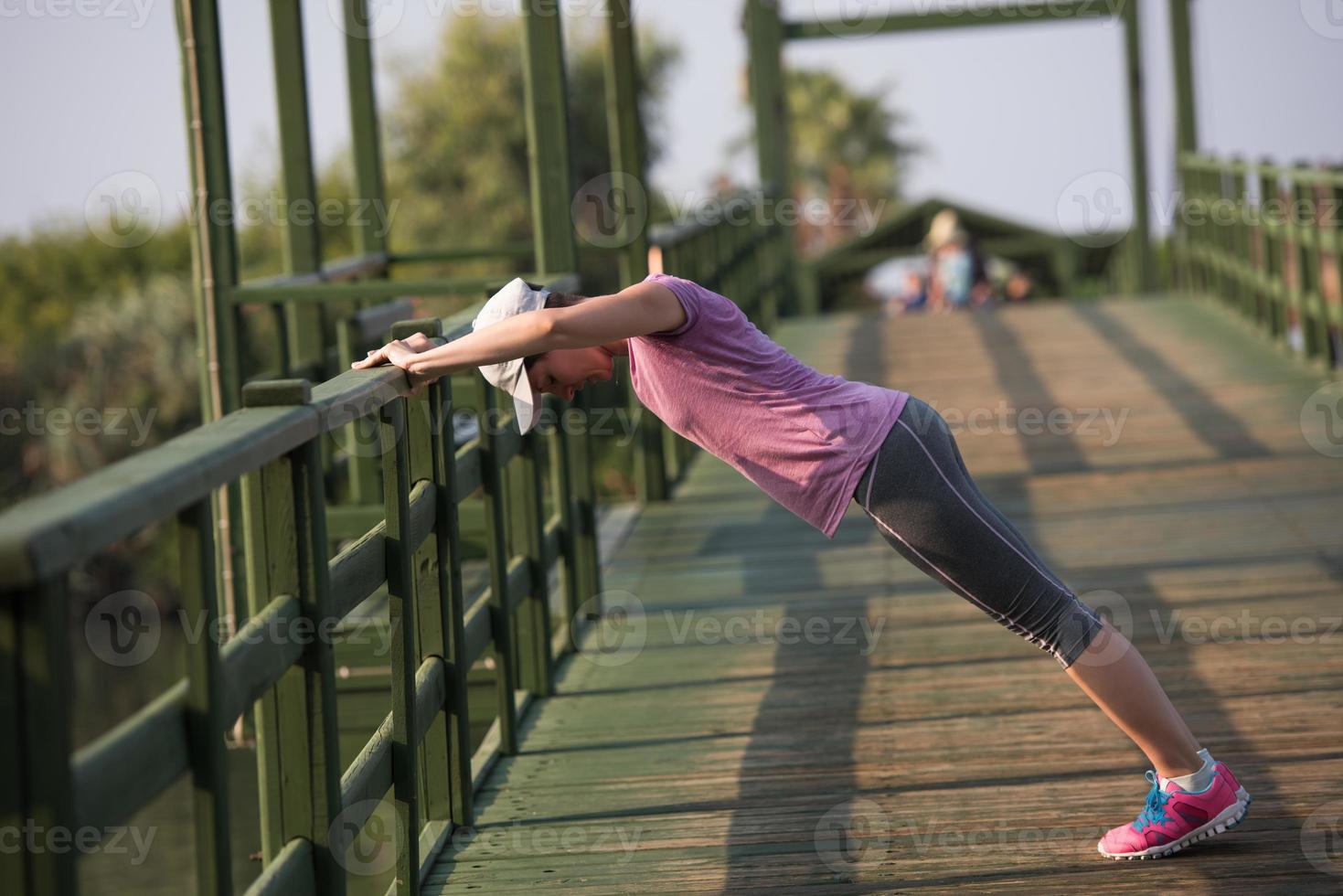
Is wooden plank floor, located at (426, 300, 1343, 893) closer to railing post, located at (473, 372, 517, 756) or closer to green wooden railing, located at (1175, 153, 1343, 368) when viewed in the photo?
railing post, located at (473, 372, 517, 756)

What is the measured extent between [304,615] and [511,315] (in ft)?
2.48

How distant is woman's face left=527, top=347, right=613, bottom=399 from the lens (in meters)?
3.38

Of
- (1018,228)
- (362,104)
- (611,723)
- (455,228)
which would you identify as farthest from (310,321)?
(455,228)

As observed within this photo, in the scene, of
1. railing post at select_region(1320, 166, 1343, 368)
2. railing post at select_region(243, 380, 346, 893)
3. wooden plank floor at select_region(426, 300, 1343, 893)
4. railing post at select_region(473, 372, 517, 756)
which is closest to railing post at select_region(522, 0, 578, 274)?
wooden plank floor at select_region(426, 300, 1343, 893)

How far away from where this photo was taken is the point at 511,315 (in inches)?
132

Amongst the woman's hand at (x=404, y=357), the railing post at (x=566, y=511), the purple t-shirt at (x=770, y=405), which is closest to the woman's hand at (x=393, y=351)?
the woman's hand at (x=404, y=357)

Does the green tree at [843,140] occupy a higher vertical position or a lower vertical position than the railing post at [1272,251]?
higher

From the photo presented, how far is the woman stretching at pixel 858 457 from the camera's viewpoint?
3375 mm

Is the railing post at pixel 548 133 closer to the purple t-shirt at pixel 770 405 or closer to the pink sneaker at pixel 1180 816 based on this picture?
the purple t-shirt at pixel 770 405

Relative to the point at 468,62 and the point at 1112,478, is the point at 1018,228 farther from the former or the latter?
the point at 468,62

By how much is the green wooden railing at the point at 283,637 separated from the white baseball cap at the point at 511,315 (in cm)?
22

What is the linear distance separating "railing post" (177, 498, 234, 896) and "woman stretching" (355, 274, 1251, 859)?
940 mm

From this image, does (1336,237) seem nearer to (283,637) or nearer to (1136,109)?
(1136,109)

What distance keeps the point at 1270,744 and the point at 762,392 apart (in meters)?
1.73
